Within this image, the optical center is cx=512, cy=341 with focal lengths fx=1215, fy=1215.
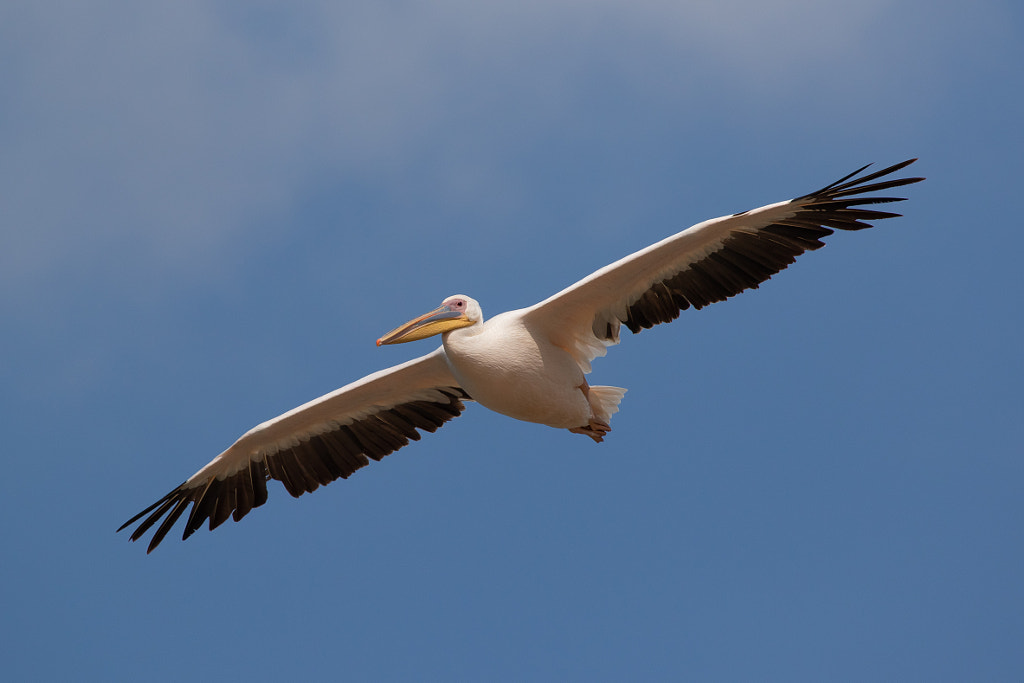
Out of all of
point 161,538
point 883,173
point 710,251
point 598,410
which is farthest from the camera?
point 161,538

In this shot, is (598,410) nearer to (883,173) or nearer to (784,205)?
(784,205)

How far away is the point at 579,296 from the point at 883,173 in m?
2.58

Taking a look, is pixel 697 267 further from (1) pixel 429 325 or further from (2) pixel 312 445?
(2) pixel 312 445

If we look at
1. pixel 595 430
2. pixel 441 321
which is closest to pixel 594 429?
pixel 595 430

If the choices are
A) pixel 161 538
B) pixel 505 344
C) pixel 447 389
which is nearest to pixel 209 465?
pixel 161 538

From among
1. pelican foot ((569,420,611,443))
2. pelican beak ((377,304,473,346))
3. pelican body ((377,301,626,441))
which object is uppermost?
pelican beak ((377,304,473,346))

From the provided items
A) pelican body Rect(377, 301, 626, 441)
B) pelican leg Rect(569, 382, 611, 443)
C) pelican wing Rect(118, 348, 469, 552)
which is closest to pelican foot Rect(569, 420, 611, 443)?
pelican leg Rect(569, 382, 611, 443)

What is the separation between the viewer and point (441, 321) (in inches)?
400

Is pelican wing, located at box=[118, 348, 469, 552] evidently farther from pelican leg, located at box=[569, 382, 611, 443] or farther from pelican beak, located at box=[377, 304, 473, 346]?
pelican leg, located at box=[569, 382, 611, 443]

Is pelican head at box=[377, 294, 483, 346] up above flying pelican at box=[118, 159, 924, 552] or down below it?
above

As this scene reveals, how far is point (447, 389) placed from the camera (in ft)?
36.8

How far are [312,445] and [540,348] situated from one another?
8.64 feet

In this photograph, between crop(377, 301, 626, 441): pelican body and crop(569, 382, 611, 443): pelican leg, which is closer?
crop(377, 301, 626, 441): pelican body

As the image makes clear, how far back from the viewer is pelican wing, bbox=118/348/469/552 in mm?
11156
